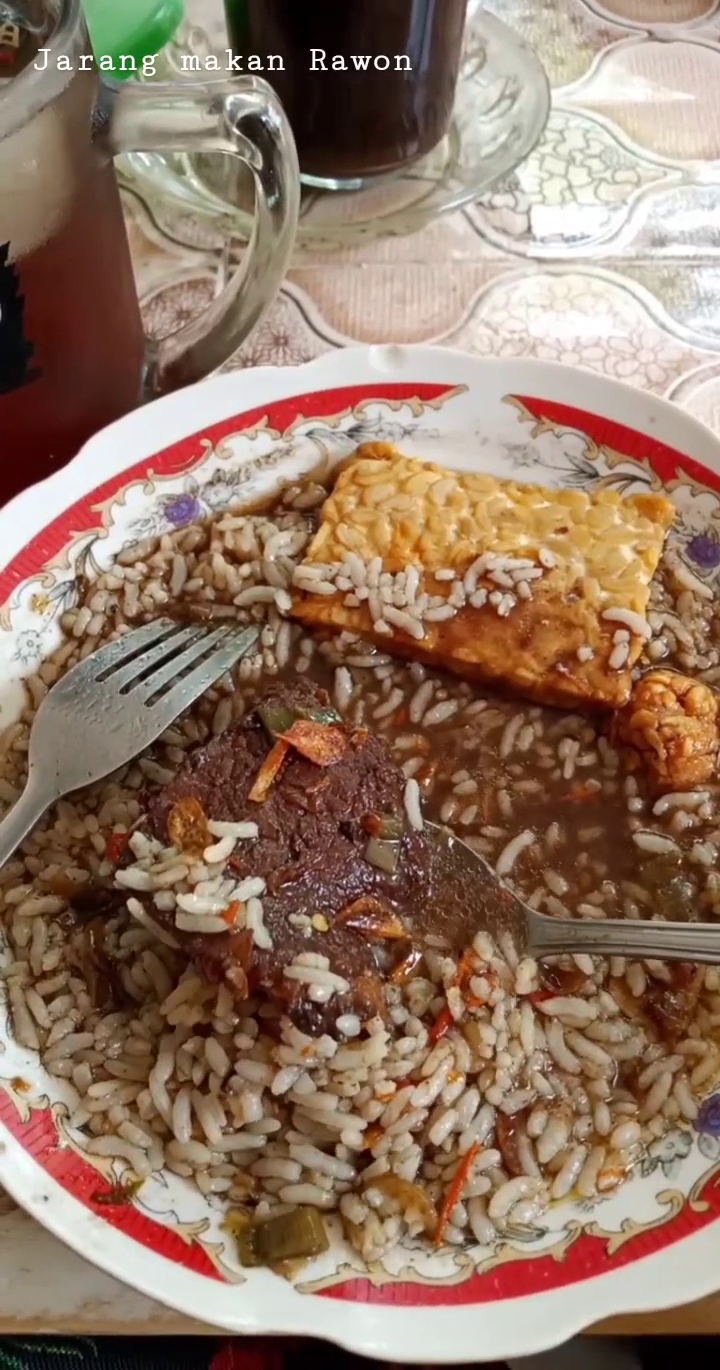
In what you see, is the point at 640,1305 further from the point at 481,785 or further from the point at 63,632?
the point at 63,632


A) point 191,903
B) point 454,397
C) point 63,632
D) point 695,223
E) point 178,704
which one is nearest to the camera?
point 191,903

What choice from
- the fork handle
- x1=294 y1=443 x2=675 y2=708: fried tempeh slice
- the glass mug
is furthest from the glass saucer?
the fork handle

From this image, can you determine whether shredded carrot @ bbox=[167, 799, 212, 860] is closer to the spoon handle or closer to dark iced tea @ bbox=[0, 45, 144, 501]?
the spoon handle

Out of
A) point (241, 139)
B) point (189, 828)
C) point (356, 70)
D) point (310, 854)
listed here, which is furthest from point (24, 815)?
point (356, 70)

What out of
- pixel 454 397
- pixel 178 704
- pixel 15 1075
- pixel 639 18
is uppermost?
pixel 639 18

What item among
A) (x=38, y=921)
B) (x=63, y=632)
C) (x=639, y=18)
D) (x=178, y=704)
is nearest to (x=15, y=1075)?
(x=38, y=921)

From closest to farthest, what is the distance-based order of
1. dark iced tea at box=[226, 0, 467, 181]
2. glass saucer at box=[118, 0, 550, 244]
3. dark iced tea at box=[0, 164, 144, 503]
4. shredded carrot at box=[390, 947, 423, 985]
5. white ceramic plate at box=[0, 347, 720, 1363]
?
white ceramic plate at box=[0, 347, 720, 1363] → shredded carrot at box=[390, 947, 423, 985] → dark iced tea at box=[0, 164, 144, 503] → dark iced tea at box=[226, 0, 467, 181] → glass saucer at box=[118, 0, 550, 244]
